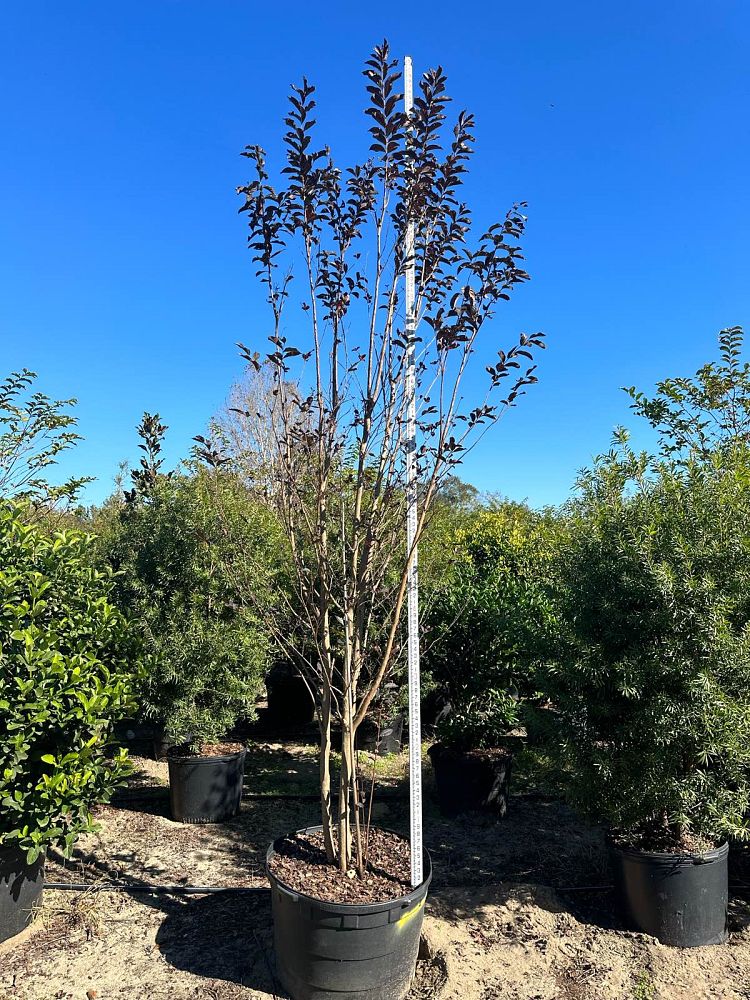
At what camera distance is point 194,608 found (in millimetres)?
4758

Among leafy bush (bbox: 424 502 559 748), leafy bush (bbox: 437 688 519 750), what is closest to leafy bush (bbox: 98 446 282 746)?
leafy bush (bbox: 424 502 559 748)

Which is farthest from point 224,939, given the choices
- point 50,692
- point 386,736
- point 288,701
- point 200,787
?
point 288,701

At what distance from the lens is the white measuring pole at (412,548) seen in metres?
2.76

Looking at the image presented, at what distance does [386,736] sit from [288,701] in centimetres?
163

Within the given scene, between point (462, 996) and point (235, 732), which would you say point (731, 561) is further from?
point (235, 732)

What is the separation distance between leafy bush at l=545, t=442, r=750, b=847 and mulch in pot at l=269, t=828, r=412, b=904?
950 mm

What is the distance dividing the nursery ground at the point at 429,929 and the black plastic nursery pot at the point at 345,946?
0.60 feet

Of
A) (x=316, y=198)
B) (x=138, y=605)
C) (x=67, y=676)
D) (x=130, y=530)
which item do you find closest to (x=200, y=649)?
(x=138, y=605)

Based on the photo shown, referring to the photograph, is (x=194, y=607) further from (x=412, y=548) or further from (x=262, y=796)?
(x=412, y=548)

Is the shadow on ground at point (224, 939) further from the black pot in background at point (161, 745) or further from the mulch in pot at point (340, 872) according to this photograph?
the black pot in background at point (161, 745)

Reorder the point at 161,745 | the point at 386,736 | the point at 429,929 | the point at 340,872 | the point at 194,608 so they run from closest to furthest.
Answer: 1. the point at 340,872
2. the point at 429,929
3. the point at 194,608
4. the point at 161,745
5. the point at 386,736

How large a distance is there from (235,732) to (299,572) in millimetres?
5178

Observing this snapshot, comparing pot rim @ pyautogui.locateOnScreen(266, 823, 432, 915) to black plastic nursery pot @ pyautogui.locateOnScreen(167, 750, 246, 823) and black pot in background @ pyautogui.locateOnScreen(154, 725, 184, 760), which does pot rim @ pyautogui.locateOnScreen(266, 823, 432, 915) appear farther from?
black pot in background @ pyautogui.locateOnScreen(154, 725, 184, 760)

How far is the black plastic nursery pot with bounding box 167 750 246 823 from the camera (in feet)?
15.0
